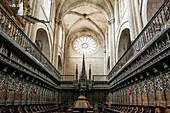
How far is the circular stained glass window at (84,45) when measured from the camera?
28.2m

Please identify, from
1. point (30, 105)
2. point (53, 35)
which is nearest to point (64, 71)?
point (53, 35)

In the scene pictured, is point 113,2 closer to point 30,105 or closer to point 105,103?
point 105,103

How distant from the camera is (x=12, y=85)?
6.76 m

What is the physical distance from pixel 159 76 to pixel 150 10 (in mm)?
5097

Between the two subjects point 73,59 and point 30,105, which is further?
point 73,59

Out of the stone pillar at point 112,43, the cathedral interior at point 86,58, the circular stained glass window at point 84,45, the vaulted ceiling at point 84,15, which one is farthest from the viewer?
the circular stained glass window at point 84,45

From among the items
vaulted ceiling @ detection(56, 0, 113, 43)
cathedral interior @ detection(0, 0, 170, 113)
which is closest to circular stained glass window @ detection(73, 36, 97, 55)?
cathedral interior @ detection(0, 0, 170, 113)

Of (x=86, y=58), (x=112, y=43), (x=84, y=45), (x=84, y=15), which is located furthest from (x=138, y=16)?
(x=84, y=45)

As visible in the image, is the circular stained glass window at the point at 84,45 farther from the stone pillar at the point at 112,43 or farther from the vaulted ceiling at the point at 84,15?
the stone pillar at the point at 112,43

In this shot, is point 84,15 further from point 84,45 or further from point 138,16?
point 138,16

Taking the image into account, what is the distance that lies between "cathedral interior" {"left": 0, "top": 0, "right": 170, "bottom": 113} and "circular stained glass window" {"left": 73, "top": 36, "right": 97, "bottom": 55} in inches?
27.4

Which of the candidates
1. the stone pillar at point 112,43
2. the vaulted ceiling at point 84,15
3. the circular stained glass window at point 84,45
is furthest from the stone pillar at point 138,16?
the circular stained glass window at point 84,45

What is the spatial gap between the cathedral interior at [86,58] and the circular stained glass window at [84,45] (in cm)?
70

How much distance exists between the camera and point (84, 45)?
28.6 metres
